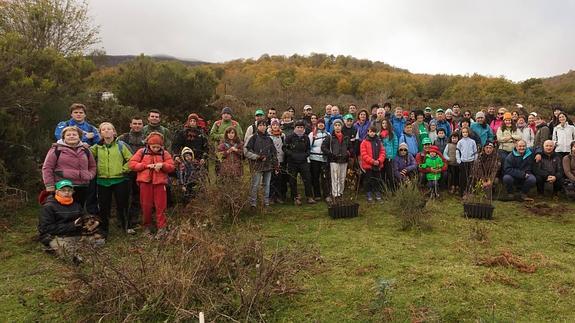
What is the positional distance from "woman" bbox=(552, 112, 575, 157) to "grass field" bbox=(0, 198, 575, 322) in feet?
6.83

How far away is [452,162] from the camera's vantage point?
Answer: 8922mm

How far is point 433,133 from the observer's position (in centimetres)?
938

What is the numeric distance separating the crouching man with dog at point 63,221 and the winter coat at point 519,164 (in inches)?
298

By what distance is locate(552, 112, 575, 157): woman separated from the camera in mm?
8773

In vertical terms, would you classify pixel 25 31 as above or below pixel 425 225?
above

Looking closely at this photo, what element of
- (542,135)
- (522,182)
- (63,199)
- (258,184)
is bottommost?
(522,182)

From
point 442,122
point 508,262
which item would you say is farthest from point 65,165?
point 442,122

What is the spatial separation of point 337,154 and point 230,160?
6.59 feet

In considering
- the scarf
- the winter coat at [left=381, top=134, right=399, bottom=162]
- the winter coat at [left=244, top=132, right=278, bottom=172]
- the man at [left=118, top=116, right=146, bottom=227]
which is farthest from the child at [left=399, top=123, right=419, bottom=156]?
the scarf

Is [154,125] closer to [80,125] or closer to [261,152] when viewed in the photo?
[80,125]

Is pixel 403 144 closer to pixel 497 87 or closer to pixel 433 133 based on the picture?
pixel 433 133

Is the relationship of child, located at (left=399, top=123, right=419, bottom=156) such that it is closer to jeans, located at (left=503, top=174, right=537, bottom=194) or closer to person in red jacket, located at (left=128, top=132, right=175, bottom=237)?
jeans, located at (left=503, top=174, right=537, bottom=194)

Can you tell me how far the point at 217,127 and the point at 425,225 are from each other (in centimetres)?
413

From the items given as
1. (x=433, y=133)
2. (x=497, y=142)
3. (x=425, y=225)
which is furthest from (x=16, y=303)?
(x=497, y=142)
